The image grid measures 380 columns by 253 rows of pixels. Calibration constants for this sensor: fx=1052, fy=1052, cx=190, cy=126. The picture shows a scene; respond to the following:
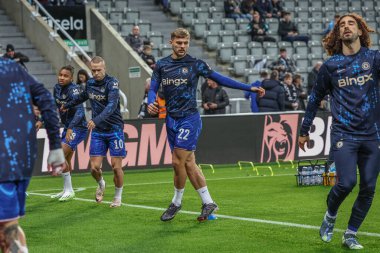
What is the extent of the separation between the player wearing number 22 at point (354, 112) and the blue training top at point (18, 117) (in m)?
3.30

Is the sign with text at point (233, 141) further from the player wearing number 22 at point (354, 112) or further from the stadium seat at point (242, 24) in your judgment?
the player wearing number 22 at point (354, 112)

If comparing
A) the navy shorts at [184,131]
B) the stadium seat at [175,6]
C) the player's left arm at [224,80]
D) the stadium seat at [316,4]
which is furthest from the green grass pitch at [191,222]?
the stadium seat at [316,4]

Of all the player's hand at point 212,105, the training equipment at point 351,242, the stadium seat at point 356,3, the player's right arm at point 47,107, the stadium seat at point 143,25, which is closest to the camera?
the player's right arm at point 47,107

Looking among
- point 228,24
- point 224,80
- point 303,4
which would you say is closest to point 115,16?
point 228,24

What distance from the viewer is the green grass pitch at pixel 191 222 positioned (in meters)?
10.7

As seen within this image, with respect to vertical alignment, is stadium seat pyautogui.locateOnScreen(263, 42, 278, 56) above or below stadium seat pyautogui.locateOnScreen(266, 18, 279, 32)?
below

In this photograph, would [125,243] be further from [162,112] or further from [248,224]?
[162,112]

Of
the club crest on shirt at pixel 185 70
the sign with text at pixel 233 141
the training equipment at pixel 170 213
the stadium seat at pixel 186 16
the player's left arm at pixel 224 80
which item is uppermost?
the stadium seat at pixel 186 16

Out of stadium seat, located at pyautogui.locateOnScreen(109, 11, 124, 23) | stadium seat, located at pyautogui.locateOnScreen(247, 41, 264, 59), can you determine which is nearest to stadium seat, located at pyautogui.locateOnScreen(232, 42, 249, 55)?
stadium seat, located at pyautogui.locateOnScreen(247, 41, 264, 59)

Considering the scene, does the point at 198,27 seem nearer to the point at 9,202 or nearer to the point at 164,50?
the point at 164,50

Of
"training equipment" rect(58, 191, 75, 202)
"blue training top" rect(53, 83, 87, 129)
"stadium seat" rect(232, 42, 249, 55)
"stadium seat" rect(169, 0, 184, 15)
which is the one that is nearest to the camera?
"blue training top" rect(53, 83, 87, 129)

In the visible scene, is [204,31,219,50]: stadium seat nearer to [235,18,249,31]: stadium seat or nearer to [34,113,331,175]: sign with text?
[235,18,249,31]: stadium seat

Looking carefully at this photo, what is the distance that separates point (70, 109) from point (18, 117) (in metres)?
8.69

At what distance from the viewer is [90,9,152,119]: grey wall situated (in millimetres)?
27703
